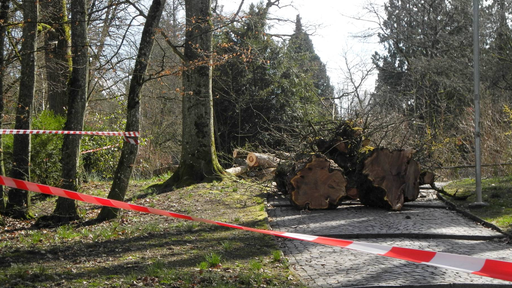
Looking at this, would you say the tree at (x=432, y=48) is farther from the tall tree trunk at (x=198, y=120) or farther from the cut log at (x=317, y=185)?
the cut log at (x=317, y=185)

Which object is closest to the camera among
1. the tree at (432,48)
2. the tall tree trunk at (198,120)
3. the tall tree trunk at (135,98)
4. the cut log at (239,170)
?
the tall tree trunk at (135,98)

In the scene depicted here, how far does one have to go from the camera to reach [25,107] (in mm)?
9117

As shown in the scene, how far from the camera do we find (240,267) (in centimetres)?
593

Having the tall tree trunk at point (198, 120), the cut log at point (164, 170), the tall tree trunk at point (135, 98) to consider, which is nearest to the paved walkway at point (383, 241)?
the tall tree trunk at point (135, 98)

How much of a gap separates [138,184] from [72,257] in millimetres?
9211

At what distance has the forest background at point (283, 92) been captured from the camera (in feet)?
41.9

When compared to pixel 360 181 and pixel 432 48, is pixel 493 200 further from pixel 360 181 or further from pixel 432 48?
pixel 432 48

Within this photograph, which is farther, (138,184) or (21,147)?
(138,184)

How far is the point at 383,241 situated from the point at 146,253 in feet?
11.2

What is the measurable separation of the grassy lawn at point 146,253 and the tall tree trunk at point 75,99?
629 millimetres

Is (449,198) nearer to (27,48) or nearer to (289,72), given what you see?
(27,48)

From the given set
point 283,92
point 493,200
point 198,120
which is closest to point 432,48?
point 283,92

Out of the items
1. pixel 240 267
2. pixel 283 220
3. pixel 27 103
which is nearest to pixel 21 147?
pixel 27 103

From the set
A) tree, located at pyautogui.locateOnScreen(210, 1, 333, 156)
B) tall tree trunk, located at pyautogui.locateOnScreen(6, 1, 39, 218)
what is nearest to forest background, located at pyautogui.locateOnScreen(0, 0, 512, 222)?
tree, located at pyautogui.locateOnScreen(210, 1, 333, 156)
